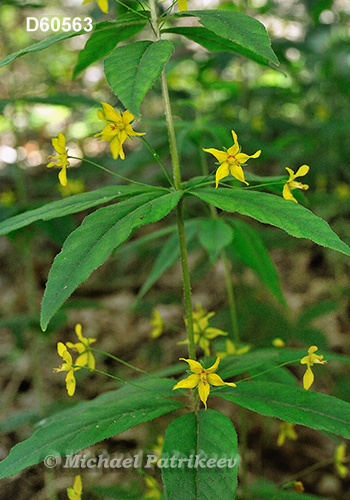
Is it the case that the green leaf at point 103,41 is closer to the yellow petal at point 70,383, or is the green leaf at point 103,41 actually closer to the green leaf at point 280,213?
the green leaf at point 280,213

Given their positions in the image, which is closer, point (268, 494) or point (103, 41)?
point (103, 41)

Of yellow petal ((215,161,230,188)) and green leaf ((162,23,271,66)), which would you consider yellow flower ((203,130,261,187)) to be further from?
green leaf ((162,23,271,66))

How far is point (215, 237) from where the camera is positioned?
5.14 feet

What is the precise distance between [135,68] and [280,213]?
1.36 feet

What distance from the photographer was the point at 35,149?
6.46 metres

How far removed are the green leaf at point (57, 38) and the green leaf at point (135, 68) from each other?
0.08 meters

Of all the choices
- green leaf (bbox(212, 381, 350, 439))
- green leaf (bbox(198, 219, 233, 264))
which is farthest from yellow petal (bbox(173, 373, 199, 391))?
green leaf (bbox(198, 219, 233, 264))

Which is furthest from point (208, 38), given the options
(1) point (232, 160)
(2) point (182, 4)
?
(1) point (232, 160)

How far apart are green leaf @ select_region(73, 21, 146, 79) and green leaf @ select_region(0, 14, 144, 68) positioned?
22 mm

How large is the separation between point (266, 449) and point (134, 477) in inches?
28.5

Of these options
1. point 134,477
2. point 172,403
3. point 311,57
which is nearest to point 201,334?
point 172,403

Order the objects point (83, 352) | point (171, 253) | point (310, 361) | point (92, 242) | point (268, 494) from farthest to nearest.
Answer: point (171, 253) < point (268, 494) < point (83, 352) < point (310, 361) < point (92, 242)

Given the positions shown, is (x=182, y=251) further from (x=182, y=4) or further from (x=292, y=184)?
(x=182, y=4)

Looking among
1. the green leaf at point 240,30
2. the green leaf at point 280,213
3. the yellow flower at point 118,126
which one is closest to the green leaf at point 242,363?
the green leaf at point 280,213
